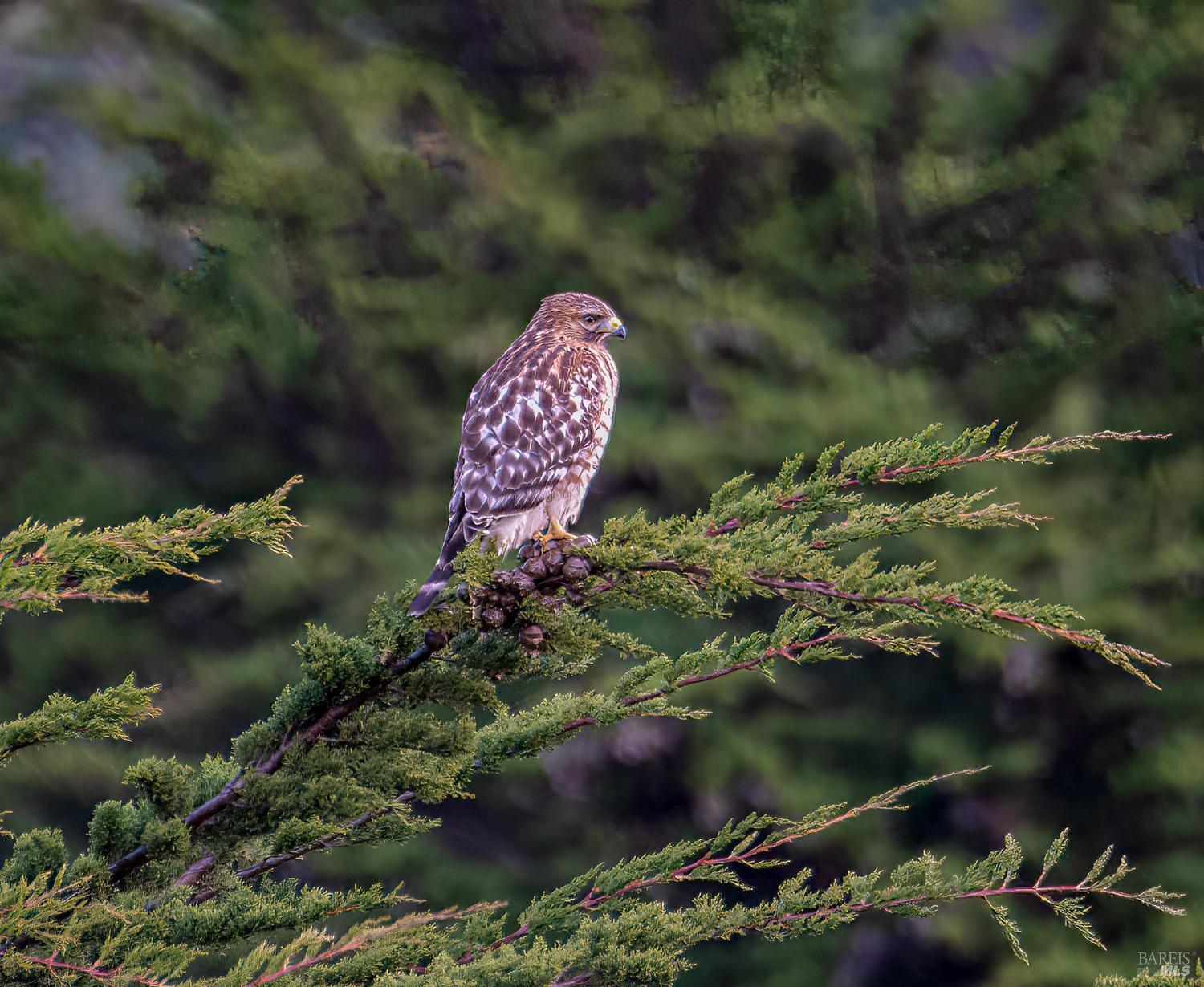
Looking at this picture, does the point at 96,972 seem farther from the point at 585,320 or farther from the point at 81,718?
the point at 585,320

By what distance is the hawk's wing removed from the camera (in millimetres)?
2777

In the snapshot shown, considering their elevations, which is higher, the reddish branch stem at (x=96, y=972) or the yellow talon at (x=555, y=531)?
the yellow talon at (x=555, y=531)

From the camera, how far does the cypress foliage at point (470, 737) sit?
4.88 feet

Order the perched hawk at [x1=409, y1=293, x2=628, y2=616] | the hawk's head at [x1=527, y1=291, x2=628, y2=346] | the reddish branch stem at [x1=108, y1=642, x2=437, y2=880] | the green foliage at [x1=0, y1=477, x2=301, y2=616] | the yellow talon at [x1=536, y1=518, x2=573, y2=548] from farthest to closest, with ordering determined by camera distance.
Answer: the hawk's head at [x1=527, y1=291, x2=628, y2=346]
the perched hawk at [x1=409, y1=293, x2=628, y2=616]
the yellow talon at [x1=536, y1=518, x2=573, y2=548]
the reddish branch stem at [x1=108, y1=642, x2=437, y2=880]
the green foliage at [x1=0, y1=477, x2=301, y2=616]

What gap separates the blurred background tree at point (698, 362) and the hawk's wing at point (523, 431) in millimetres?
858

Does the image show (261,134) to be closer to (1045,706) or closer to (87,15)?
(87,15)

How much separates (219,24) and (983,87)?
2.72 m

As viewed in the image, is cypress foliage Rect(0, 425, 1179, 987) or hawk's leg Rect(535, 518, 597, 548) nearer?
cypress foliage Rect(0, 425, 1179, 987)

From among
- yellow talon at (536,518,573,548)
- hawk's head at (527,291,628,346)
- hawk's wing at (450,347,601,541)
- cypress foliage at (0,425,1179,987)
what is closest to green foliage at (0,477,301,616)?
cypress foliage at (0,425,1179,987)

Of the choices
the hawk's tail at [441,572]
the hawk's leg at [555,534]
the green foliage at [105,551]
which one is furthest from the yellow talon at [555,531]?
the green foliage at [105,551]

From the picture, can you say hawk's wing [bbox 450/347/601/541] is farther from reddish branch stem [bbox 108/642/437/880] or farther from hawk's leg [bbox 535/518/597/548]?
reddish branch stem [bbox 108/642/437/880]

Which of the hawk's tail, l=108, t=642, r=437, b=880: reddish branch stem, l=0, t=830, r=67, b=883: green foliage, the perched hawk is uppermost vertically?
the perched hawk

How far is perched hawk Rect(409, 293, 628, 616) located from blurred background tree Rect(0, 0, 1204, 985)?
0.79m

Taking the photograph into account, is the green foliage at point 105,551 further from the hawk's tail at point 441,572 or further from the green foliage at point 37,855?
the green foliage at point 37,855
